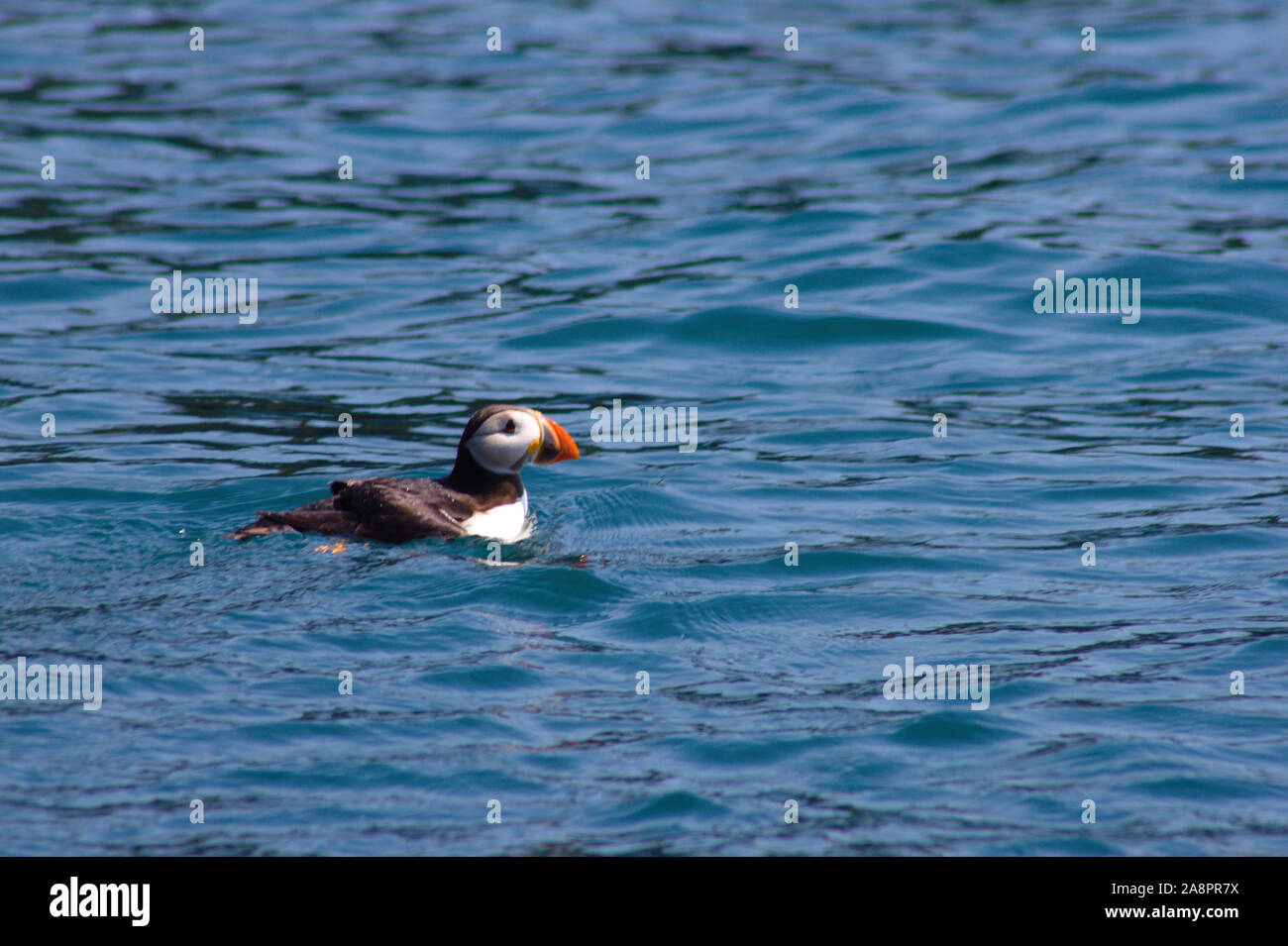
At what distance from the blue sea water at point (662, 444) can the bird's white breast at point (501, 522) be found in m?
0.14

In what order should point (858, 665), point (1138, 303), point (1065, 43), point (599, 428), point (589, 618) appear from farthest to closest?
point (1065, 43) → point (1138, 303) → point (599, 428) → point (589, 618) → point (858, 665)

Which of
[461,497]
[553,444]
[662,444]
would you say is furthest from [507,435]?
[662,444]

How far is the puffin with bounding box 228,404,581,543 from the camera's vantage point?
8.31 meters

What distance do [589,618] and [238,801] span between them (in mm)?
2450

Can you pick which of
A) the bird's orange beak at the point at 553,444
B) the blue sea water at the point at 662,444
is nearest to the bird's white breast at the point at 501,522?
the blue sea water at the point at 662,444

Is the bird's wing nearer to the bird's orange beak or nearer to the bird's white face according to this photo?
the bird's white face

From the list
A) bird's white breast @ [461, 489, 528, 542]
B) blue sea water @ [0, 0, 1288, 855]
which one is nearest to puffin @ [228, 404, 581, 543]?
bird's white breast @ [461, 489, 528, 542]

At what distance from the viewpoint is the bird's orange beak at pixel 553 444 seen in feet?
29.0

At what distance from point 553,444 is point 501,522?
20.2 inches

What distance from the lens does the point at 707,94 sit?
20.4 m

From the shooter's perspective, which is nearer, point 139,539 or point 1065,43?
point 139,539

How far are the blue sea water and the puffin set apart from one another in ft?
0.58

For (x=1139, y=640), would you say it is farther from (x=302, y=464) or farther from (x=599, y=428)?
(x=302, y=464)
